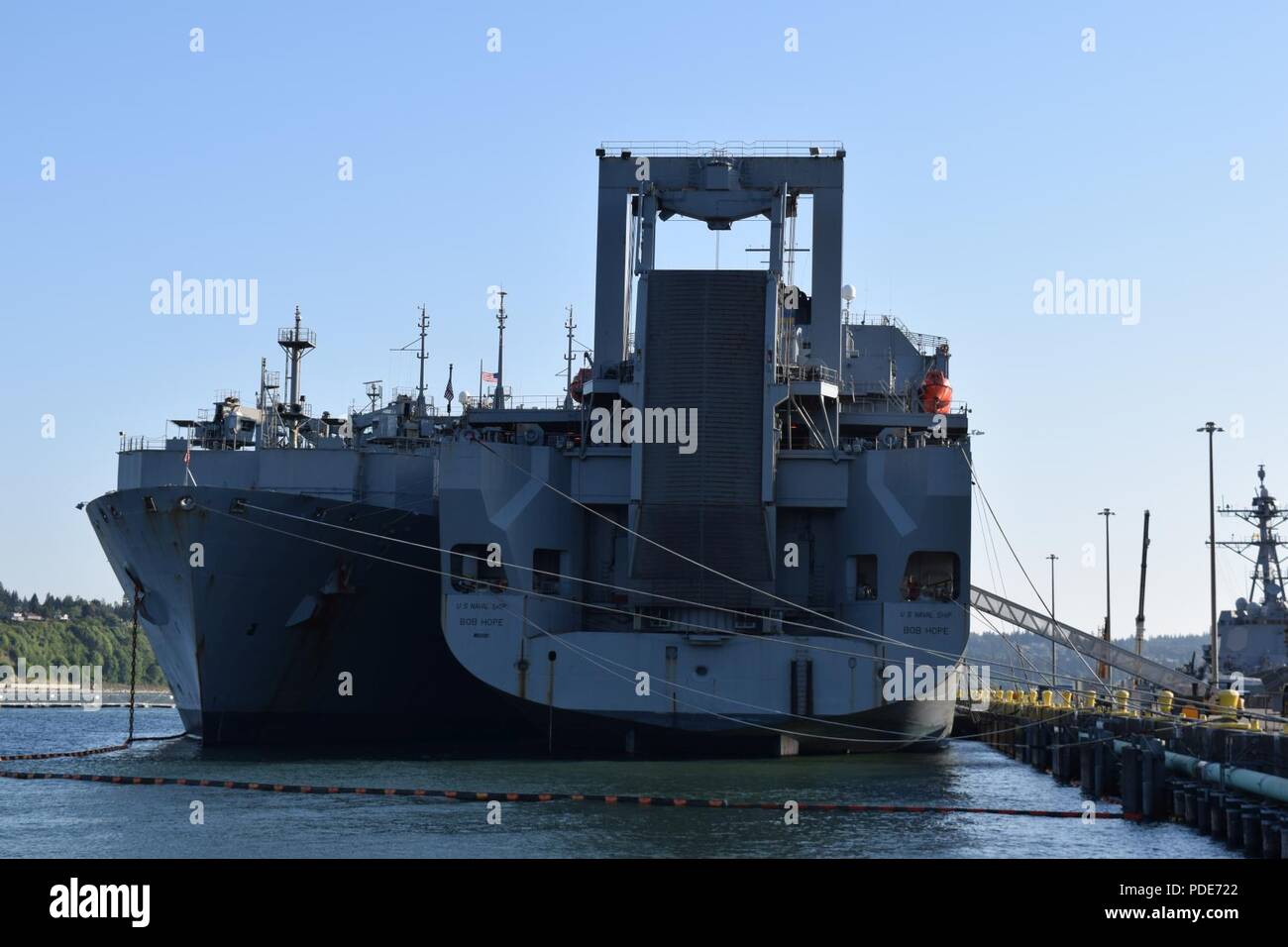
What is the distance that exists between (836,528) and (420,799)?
557 inches

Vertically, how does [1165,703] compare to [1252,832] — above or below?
above

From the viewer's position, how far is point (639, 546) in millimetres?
39938

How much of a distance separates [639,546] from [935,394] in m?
12.9

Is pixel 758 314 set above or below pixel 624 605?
above

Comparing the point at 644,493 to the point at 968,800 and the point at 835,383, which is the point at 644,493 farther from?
the point at 968,800

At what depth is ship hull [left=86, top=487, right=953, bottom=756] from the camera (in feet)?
131

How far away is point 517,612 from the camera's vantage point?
130ft
